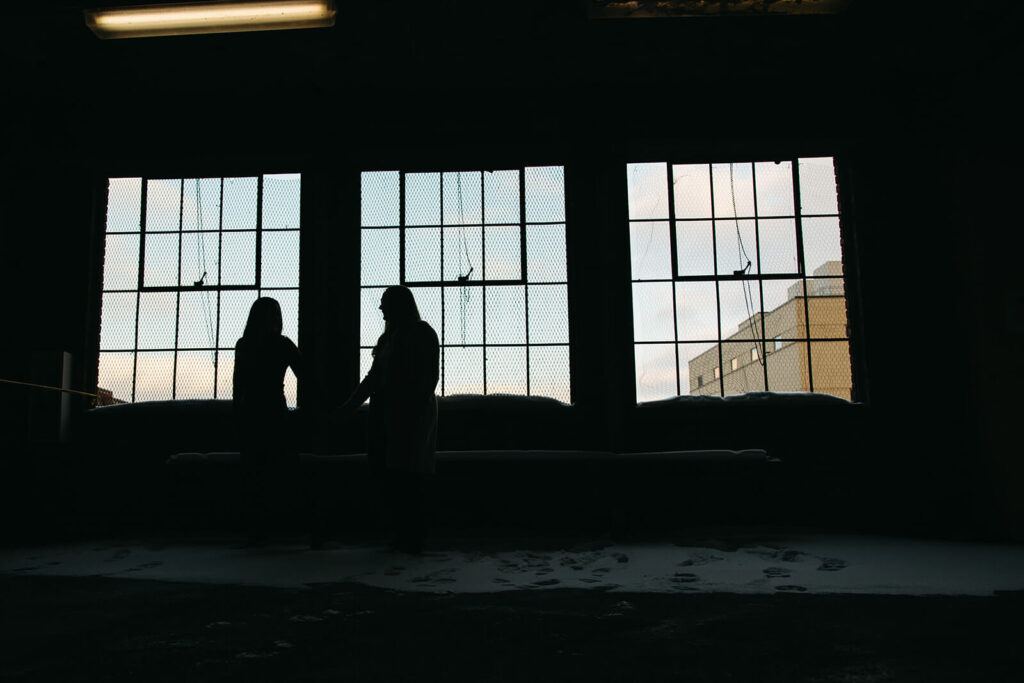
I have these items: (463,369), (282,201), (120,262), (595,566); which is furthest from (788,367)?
(120,262)

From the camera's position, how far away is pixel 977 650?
1.97 meters

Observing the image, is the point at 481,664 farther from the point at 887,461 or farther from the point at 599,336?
the point at 887,461

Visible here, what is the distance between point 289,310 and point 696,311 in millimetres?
2767

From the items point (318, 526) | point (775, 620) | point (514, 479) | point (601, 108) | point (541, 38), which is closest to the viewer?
point (775, 620)

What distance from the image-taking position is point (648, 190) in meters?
5.45

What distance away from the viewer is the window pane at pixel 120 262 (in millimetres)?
5492

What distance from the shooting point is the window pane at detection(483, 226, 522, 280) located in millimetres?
5406

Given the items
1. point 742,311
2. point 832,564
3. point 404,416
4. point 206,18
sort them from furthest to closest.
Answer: point 742,311, point 206,18, point 404,416, point 832,564

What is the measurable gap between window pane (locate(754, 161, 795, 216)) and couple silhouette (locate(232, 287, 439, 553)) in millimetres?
2647

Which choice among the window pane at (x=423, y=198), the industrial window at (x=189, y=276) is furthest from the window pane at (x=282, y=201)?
the window pane at (x=423, y=198)

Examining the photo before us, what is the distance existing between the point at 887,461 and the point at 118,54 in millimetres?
5433

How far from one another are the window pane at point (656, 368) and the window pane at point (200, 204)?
10.2 feet

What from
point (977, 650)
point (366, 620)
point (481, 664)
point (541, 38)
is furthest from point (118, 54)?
point (977, 650)

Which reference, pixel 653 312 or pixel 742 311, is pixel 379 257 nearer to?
pixel 653 312
